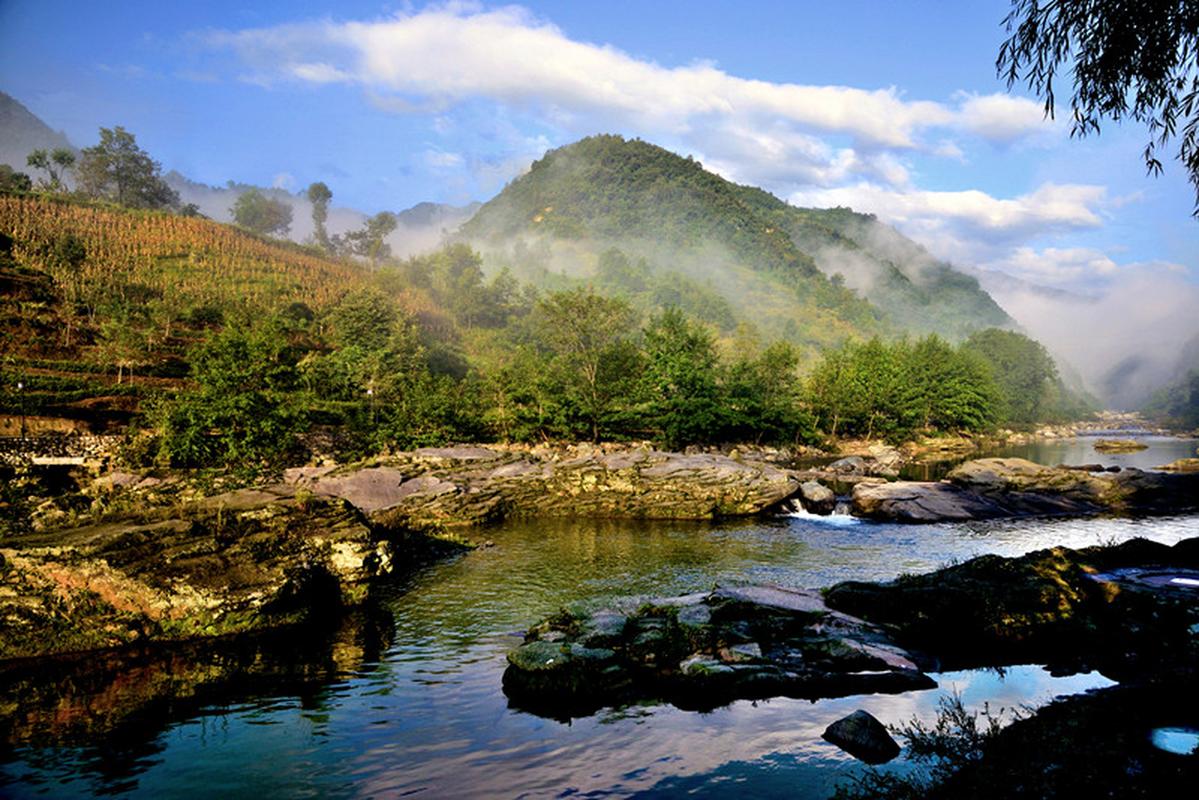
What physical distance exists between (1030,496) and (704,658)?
30295 millimetres

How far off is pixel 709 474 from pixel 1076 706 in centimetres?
2592

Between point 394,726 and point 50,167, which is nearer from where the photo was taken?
point 394,726

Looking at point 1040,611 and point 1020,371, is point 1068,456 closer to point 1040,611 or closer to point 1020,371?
point 1020,371

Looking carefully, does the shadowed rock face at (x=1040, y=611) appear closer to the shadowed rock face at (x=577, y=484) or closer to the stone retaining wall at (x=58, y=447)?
the shadowed rock face at (x=577, y=484)

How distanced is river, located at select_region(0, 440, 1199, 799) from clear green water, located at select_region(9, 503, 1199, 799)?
4 cm

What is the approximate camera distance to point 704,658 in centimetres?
1301

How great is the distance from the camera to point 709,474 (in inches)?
1350

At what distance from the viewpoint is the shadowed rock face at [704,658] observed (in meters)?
12.2

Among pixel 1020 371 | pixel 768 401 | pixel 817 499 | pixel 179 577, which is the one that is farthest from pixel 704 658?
pixel 1020 371

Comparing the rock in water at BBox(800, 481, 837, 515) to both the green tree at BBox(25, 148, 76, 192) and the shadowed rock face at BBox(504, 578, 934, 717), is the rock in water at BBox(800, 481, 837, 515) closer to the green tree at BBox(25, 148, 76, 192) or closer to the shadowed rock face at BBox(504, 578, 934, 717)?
the shadowed rock face at BBox(504, 578, 934, 717)

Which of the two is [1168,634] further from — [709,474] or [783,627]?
[709,474]

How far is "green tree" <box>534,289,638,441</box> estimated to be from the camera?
5306cm

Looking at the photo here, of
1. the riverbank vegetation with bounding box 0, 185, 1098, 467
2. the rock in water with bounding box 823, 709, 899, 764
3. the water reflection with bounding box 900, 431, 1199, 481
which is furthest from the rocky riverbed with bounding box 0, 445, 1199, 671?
the water reflection with bounding box 900, 431, 1199, 481

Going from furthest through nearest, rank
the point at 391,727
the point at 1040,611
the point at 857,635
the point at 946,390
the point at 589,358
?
the point at 946,390
the point at 589,358
the point at 1040,611
the point at 857,635
the point at 391,727
